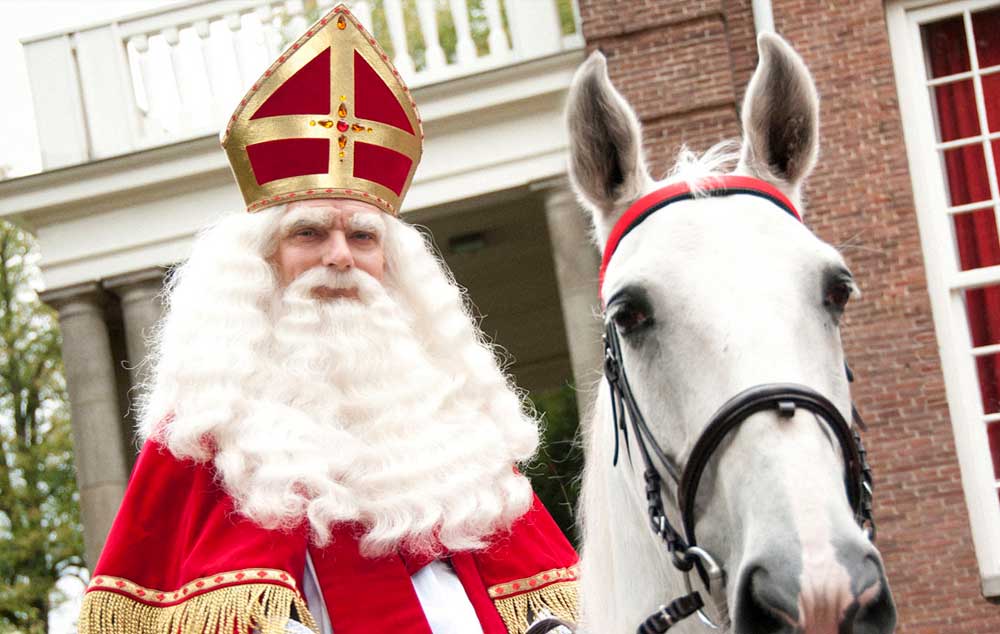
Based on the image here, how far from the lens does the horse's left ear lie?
216cm

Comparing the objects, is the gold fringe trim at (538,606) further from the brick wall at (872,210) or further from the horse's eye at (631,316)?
the brick wall at (872,210)

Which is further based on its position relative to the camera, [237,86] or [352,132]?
[237,86]

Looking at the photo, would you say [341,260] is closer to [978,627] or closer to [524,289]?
[978,627]

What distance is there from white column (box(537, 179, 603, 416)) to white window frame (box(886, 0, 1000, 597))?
2.35 m

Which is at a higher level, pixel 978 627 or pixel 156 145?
pixel 156 145

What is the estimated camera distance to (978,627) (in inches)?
329

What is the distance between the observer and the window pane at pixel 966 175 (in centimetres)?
870

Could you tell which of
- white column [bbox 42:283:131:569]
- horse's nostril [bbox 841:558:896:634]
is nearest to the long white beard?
horse's nostril [bbox 841:558:896:634]

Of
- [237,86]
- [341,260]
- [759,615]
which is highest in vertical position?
[237,86]

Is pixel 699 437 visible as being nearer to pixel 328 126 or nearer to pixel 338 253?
pixel 338 253

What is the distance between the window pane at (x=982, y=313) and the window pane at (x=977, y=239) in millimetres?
191

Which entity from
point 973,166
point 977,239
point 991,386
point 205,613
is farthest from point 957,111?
point 205,613

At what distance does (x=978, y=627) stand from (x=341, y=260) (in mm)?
6644

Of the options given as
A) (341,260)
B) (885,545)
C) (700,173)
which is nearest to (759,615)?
(700,173)
